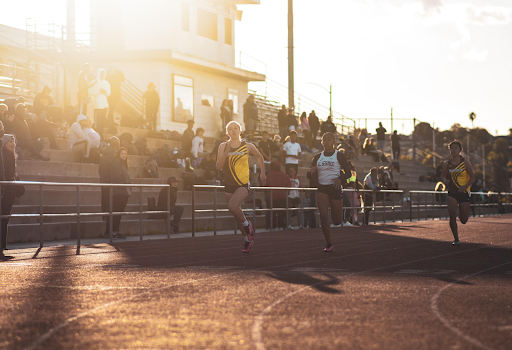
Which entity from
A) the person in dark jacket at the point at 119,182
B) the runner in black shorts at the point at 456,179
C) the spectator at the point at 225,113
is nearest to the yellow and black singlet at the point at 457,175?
the runner in black shorts at the point at 456,179

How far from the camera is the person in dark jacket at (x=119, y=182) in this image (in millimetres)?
15016

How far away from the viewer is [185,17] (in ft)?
112

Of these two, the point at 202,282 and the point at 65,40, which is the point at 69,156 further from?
the point at 65,40

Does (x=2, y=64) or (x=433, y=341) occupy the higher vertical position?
(x=2, y=64)

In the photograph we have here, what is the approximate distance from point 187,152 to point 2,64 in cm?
881

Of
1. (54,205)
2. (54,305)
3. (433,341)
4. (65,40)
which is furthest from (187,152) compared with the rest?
(433,341)

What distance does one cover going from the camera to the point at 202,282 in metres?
8.10

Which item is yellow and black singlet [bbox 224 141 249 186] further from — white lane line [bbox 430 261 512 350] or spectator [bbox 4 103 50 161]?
spectator [bbox 4 103 50 161]

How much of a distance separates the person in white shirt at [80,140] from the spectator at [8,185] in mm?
6193

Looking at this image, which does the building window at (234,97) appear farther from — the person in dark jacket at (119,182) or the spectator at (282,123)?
the person in dark jacket at (119,182)

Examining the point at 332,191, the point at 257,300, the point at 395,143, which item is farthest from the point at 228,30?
the point at 257,300

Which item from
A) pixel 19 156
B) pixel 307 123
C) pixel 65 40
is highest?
pixel 65 40

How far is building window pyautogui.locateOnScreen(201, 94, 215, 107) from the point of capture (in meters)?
34.4

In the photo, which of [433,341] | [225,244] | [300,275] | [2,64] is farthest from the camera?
[2,64]
